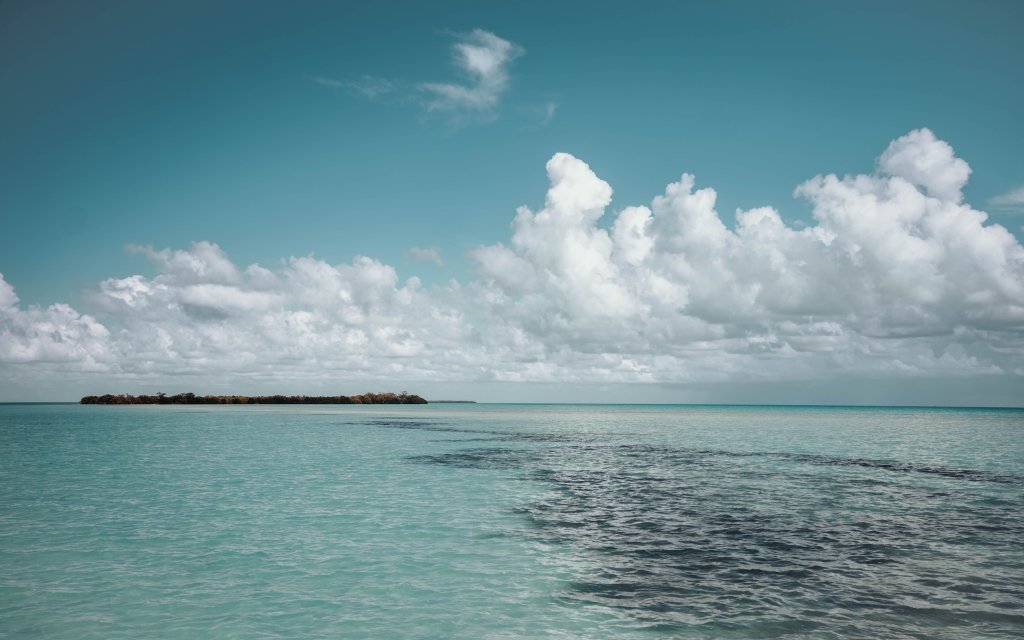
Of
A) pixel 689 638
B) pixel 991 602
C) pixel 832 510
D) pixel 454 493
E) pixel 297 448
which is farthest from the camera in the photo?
pixel 297 448

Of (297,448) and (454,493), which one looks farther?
(297,448)

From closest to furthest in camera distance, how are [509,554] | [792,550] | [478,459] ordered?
[509,554] → [792,550] → [478,459]

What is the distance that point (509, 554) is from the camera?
19.7m

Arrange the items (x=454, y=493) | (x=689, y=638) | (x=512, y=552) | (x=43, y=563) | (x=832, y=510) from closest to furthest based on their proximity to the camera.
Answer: (x=689, y=638), (x=43, y=563), (x=512, y=552), (x=832, y=510), (x=454, y=493)

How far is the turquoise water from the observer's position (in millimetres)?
13891

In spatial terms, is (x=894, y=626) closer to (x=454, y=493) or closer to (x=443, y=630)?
(x=443, y=630)

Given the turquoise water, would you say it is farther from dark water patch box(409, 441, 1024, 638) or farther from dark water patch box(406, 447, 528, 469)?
dark water patch box(406, 447, 528, 469)

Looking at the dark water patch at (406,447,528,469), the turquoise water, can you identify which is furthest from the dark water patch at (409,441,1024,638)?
the dark water patch at (406,447,528,469)

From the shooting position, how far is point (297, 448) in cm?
6141

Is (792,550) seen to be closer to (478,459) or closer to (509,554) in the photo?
(509,554)

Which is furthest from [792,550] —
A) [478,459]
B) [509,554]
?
[478,459]

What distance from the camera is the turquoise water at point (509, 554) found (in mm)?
13891

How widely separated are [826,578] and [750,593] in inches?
123

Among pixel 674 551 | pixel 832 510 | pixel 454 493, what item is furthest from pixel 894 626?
pixel 454 493
